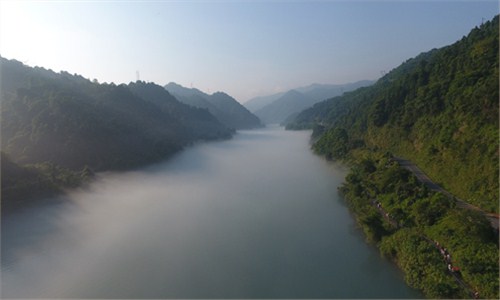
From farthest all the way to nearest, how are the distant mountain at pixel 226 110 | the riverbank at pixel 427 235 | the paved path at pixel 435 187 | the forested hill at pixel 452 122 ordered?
the distant mountain at pixel 226 110 → the forested hill at pixel 452 122 → the paved path at pixel 435 187 → the riverbank at pixel 427 235

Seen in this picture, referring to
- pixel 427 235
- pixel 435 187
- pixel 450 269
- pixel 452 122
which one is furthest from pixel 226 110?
pixel 450 269

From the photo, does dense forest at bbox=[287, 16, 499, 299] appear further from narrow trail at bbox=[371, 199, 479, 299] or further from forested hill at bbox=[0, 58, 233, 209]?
forested hill at bbox=[0, 58, 233, 209]

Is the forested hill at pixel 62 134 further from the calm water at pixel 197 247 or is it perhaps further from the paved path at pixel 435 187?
the paved path at pixel 435 187

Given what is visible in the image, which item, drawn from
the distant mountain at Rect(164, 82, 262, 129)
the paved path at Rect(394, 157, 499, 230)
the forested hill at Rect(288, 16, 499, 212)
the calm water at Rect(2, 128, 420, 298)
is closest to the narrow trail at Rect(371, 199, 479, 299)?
the calm water at Rect(2, 128, 420, 298)

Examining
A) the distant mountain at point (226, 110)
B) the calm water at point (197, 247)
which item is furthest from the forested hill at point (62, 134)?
the distant mountain at point (226, 110)

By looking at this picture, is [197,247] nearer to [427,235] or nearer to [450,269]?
[427,235]

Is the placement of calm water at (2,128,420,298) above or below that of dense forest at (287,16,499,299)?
below
